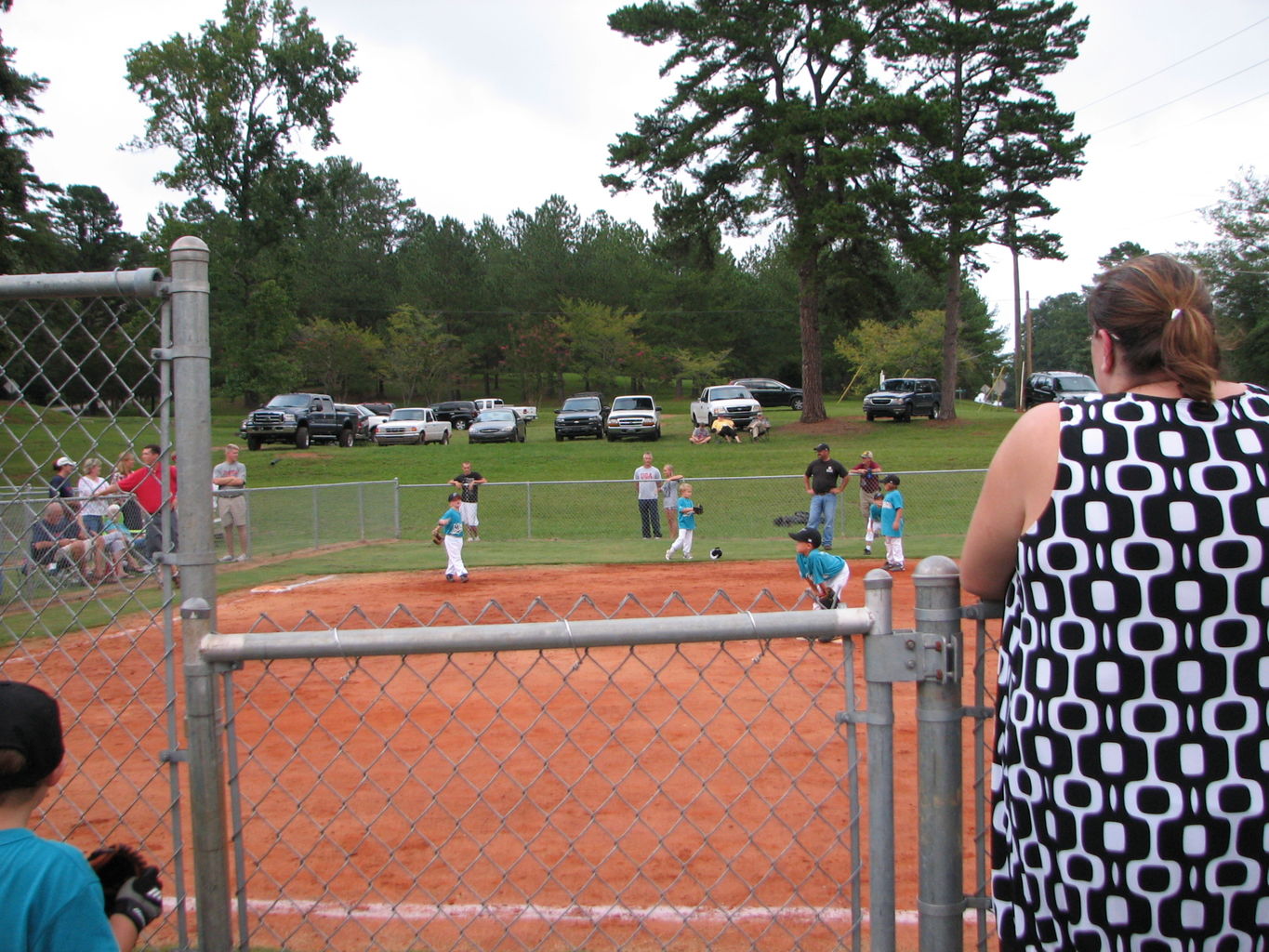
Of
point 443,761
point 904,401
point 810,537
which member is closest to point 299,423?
point 904,401

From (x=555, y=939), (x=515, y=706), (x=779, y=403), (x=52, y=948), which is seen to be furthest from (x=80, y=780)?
(x=779, y=403)

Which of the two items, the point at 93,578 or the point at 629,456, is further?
the point at 629,456

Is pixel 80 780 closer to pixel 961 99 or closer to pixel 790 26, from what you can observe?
pixel 790 26

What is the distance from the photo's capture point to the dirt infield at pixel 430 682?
4.28 meters

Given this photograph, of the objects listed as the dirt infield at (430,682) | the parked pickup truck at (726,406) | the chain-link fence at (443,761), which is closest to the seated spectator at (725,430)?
the parked pickup truck at (726,406)

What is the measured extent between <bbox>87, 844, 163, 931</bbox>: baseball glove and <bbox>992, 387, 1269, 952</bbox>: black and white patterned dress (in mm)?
1900

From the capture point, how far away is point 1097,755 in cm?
180

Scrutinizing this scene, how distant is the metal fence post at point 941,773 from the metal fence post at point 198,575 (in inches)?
72.3

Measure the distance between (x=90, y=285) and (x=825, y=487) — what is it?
1568cm

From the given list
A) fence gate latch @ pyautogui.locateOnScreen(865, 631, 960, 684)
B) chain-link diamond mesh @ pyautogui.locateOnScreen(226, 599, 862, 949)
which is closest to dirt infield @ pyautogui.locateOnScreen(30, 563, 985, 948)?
chain-link diamond mesh @ pyautogui.locateOnScreen(226, 599, 862, 949)

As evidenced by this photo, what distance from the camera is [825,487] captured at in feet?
57.4

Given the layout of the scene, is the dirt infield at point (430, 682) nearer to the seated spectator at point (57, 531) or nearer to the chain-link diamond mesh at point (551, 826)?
the chain-link diamond mesh at point (551, 826)

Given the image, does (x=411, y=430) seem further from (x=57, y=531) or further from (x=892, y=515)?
(x=57, y=531)

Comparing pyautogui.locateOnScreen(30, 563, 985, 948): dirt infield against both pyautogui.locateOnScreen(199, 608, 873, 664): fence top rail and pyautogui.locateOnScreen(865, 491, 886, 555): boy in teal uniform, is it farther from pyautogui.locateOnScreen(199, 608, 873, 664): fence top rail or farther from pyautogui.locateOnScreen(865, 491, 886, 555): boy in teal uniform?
pyautogui.locateOnScreen(865, 491, 886, 555): boy in teal uniform
